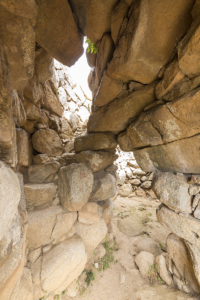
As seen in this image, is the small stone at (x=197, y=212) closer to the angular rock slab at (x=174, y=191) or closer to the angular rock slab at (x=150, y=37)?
the angular rock slab at (x=174, y=191)

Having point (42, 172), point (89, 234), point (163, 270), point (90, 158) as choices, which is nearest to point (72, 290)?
point (89, 234)

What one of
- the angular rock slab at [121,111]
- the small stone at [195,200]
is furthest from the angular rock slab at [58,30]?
the small stone at [195,200]

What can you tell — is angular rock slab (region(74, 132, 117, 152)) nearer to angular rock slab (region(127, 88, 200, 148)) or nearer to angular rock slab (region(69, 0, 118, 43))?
angular rock slab (region(127, 88, 200, 148))

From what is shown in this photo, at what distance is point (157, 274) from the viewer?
291cm

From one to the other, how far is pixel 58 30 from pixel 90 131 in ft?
7.05

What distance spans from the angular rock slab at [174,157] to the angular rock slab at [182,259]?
154 cm

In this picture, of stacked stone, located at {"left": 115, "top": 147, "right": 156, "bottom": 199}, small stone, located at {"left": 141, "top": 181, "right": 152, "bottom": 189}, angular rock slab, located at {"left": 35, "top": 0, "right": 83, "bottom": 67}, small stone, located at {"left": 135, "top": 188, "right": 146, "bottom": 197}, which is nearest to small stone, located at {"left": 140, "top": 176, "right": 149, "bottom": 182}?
stacked stone, located at {"left": 115, "top": 147, "right": 156, "bottom": 199}

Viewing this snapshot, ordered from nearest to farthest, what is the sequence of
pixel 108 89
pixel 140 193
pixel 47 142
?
pixel 108 89, pixel 47 142, pixel 140 193

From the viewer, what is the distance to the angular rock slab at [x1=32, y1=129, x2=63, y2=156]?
123 inches

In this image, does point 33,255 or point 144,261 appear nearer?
point 33,255

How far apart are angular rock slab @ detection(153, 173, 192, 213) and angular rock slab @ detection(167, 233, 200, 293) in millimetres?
882

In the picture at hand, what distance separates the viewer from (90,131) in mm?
3594

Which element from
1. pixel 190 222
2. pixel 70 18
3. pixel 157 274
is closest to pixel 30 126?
pixel 70 18

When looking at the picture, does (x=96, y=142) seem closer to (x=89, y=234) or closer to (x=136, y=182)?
(x=89, y=234)
